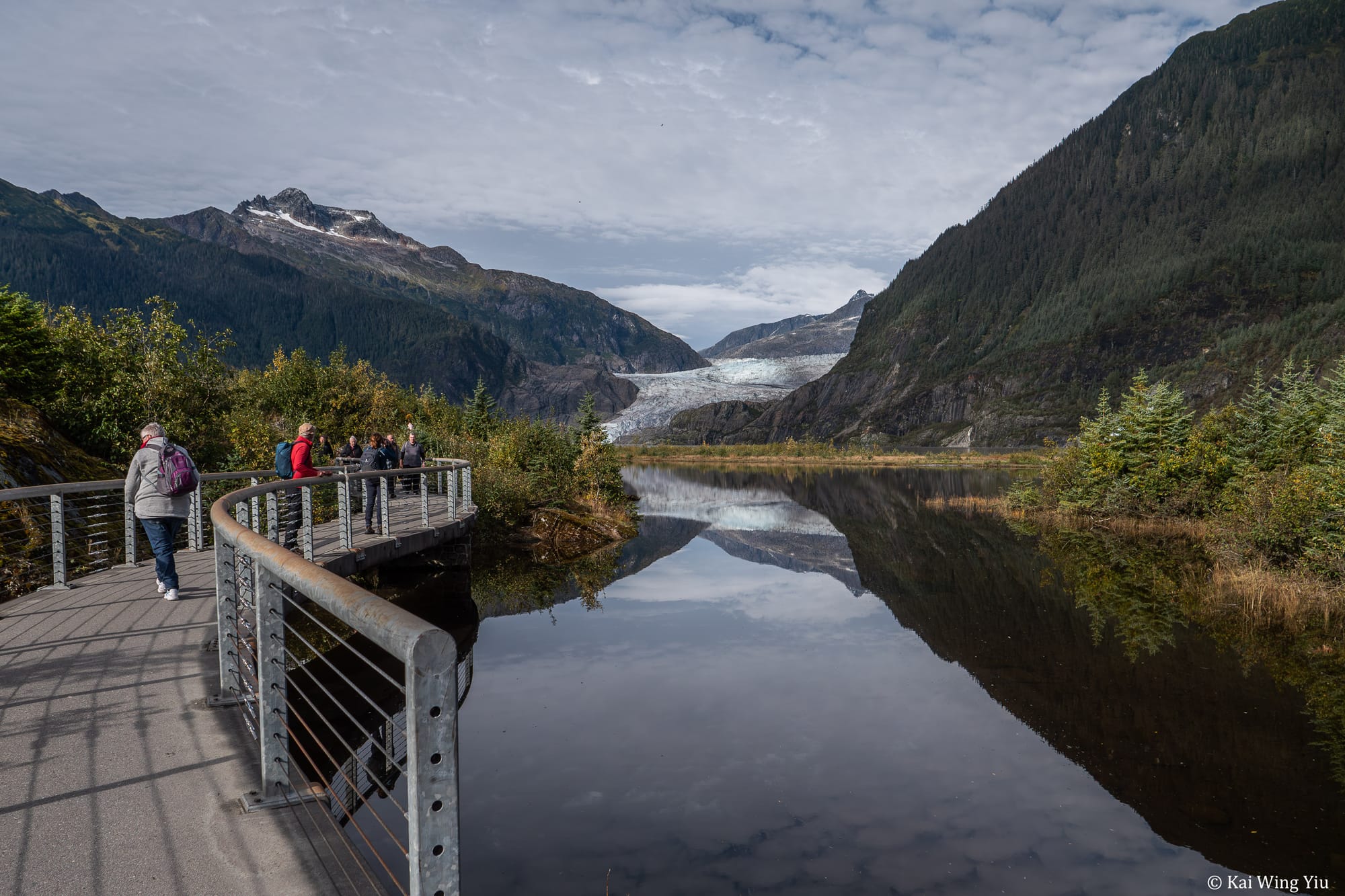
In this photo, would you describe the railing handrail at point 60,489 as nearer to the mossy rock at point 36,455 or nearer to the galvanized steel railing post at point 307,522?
the galvanized steel railing post at point 307,522

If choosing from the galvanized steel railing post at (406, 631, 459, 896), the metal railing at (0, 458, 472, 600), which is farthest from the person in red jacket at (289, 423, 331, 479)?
the galvanized steel railing post at (406, 631, 459, 896)

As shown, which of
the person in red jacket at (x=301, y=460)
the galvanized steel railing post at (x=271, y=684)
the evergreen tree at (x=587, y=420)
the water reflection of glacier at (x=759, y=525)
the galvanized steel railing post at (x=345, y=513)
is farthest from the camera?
the evergreen tree at (x=587, y=420)

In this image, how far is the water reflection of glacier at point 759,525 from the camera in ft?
92.2

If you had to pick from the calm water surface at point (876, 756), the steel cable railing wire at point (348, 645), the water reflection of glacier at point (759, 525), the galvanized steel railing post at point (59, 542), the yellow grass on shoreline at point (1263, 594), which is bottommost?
the water reflection of glacier at point (759, 525)

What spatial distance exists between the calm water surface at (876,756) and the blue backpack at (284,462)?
488 centimetres

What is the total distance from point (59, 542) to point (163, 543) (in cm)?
215

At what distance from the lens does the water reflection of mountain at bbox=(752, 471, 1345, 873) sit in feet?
27.0

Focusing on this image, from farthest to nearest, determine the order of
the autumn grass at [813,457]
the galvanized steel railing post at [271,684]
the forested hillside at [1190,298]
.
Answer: the forested hillside at [1190,298]
the autumn grass at [813,457]
the galvanized steel railing post at [271,684]

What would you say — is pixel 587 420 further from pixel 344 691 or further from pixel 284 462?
pixel 344 691

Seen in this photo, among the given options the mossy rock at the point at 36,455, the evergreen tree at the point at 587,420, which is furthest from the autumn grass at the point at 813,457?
the mossy rock at the point at 36,455

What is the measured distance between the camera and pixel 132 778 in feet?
15.9

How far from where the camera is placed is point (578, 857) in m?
7.82

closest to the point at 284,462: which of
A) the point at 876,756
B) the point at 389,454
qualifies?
the point at 389,454

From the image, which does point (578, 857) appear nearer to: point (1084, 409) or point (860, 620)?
point (860, 620)
